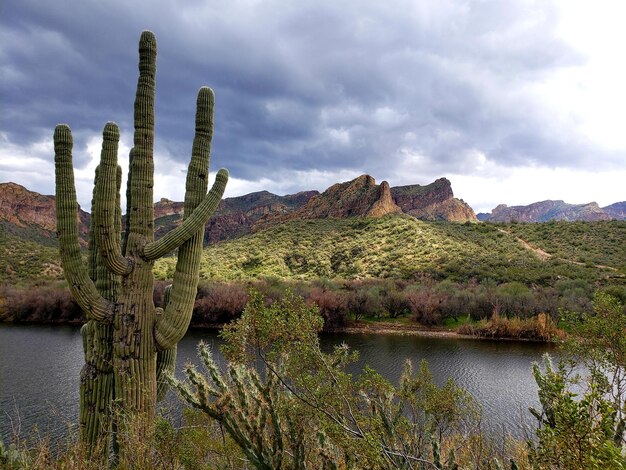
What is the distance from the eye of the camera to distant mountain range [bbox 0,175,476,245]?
7831 centimetres

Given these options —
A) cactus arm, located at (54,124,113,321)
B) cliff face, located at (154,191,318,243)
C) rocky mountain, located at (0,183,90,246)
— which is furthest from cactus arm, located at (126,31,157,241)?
cliff face, located at (154,191,318,243)

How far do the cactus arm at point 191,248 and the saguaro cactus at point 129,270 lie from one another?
16mm

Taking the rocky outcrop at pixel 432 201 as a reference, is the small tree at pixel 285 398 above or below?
below

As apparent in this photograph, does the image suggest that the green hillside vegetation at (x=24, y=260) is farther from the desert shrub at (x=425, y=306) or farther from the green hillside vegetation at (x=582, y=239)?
the green hillside vegetation at (x=582, y=239)

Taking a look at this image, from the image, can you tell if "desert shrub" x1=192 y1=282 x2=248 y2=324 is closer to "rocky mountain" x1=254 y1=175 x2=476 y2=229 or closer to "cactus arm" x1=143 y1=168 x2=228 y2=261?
"cactus arm" x1=143 y1=168 x2=228 y2=261

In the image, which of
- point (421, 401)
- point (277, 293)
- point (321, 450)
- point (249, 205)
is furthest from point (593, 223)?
point (249, 205)

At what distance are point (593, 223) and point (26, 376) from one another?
63.7m

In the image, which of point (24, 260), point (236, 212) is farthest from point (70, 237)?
point (236, 212)

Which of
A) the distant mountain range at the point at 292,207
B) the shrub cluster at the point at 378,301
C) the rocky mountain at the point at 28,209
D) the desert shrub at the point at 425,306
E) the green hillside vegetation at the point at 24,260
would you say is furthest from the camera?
the distant mountain range at the point at 292,207

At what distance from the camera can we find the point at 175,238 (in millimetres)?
5934

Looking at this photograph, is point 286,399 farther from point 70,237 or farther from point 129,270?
point 70,237

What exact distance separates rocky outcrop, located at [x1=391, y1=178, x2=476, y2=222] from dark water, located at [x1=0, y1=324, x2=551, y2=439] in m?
87.0

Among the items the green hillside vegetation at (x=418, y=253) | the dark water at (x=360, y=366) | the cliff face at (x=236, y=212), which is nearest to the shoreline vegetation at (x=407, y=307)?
the dark water at (x=360, y=366)

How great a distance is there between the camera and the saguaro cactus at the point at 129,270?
5570 millimetres
